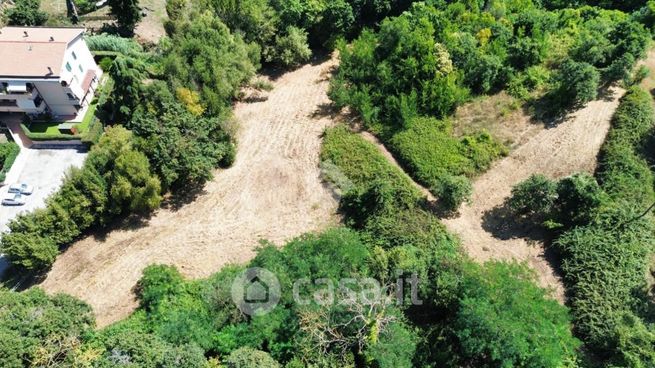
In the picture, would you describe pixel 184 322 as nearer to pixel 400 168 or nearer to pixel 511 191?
pixel 400 168

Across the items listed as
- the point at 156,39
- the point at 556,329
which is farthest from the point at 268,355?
the point at 156,39

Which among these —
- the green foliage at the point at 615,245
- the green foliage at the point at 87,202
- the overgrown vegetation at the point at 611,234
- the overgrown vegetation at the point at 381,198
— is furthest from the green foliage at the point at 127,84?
the green foliage at the point at 615,245

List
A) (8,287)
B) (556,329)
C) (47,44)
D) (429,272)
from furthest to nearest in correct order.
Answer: (47,44)
(8,287)
(429,272)
(556,329)

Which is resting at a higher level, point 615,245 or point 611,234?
point 611,234

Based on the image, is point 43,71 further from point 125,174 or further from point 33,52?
point 125,174

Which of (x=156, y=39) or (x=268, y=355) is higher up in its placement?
(x=156, y=39)

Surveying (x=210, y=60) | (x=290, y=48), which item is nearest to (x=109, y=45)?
(x=210, y=60)

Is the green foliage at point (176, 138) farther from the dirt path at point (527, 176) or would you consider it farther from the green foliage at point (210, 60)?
the dirt path at point (527, 176)
